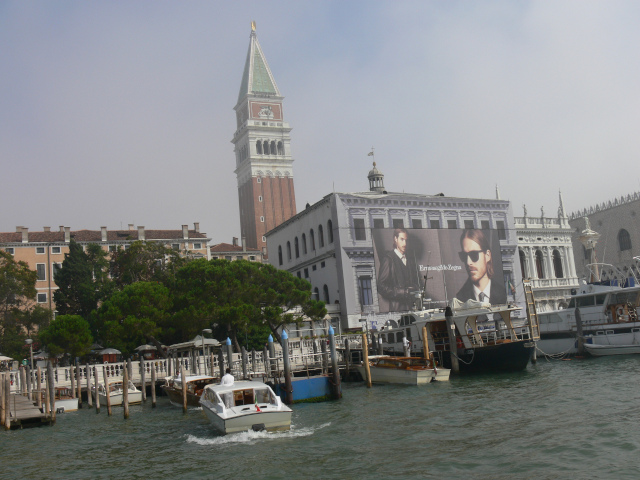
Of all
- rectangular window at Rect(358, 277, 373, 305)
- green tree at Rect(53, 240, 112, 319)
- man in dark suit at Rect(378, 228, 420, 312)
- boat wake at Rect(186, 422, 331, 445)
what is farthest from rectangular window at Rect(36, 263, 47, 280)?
boat wake at Rect(186, 422, 331, 445)

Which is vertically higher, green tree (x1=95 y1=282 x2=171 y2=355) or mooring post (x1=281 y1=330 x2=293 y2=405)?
green tree (x1=95 y1=282 x2=171 y2=355)

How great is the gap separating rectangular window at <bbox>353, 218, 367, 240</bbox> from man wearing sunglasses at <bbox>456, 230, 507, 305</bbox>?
8250 millimetres

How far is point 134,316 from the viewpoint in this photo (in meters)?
34.9

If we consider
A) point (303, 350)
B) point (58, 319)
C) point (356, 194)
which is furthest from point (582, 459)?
point (356, 194)

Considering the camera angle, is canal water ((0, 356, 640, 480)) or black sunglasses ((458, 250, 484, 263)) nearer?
canal water ((0, 356, 640, 480))

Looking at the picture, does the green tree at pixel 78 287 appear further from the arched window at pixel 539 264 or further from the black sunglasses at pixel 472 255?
the arched window at pixel 539 264

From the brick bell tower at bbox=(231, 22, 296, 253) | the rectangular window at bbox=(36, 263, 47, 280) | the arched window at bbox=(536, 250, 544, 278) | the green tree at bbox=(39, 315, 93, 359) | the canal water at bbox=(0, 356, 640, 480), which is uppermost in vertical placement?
the brick bell tower at bbox=(231, 22, 296, 253)

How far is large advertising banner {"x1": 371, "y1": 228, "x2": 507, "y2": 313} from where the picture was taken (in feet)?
155

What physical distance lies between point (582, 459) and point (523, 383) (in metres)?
12.2

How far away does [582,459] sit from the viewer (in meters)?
12.6

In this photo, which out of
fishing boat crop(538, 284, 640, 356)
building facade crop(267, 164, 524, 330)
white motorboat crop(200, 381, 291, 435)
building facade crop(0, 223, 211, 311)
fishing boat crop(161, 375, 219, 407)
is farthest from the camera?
building facade crop(0, 223, 211, 311)

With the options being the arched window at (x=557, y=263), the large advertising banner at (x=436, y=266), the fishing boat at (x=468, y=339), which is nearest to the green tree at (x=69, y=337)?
the fishing boat at (x=468, y=339)

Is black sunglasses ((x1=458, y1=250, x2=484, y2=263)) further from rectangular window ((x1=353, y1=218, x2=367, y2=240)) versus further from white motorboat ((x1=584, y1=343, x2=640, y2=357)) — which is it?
white motorboat ((x1=584, y1=343, x2=640, y2=357))

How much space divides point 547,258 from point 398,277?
1907 cm
